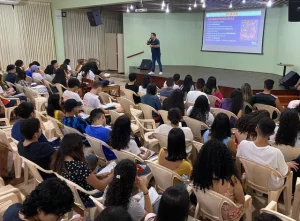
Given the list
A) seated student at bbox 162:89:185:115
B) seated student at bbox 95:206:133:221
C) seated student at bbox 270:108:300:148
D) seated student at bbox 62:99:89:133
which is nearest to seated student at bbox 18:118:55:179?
seated student at bbox 62:99:89:133

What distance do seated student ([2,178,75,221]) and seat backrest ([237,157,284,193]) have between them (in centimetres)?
153

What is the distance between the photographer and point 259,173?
7.62 feet

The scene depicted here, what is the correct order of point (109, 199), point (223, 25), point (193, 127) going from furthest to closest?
point (223, 25) < point (193, 127) < point (109, 199)

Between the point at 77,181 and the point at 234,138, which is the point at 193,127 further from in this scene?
the point at 77,181

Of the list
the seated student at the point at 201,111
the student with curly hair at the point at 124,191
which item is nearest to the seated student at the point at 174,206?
the student with curly hair at the point at 124,191

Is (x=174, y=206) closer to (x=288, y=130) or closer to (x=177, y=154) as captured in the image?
(x=177, y=154)

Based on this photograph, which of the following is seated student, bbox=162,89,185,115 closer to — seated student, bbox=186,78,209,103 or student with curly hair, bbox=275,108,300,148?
seated student, bbox=186,78,209,103

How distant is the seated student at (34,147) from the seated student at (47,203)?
3.22ft

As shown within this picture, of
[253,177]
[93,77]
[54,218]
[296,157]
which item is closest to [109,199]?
[54,218]

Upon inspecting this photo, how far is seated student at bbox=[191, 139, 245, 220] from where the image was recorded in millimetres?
1921

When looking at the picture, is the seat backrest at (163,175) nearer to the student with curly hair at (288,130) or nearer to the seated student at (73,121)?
the student with curly hair at (288,130)

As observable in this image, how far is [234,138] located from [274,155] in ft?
2.76

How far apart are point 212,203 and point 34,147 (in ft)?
5.50

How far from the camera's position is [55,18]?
1034 centimetres
